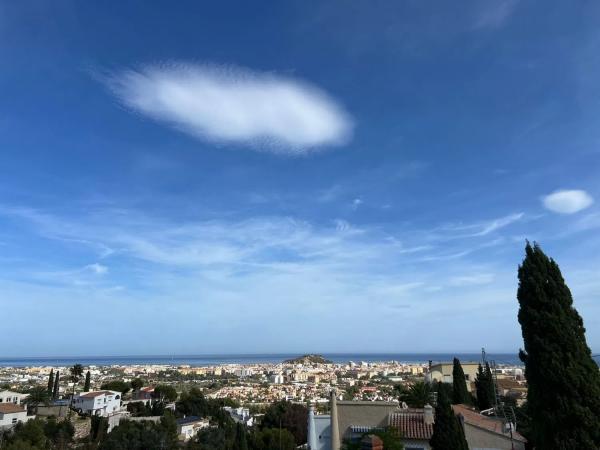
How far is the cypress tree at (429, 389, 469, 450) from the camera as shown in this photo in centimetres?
1733

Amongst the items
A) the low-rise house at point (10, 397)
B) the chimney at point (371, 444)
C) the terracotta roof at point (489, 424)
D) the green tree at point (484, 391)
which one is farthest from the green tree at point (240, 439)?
the low-rise house at point (10, 397)

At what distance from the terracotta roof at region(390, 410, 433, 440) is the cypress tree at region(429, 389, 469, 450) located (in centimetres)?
315

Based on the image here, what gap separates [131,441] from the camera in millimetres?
40906

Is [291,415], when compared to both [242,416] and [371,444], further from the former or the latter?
[371,444]

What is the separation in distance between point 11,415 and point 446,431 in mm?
52610

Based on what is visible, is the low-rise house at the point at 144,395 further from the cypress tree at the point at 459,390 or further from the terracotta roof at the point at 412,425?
the terracotta roof at the point at 412,425

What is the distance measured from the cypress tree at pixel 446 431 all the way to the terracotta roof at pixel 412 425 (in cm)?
315

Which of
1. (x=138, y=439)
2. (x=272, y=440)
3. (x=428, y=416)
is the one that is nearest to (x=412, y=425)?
(x=428, y=416)

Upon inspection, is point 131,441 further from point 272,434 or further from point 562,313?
point 562,313

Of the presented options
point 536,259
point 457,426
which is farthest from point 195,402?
point 536,259

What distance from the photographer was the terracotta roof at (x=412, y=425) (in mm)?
20797

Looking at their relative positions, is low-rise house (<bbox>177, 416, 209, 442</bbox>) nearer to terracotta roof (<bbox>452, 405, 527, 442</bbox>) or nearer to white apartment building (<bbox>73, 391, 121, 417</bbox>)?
white apartment building (<bbox>73, 391, 121, 417</bbox>)

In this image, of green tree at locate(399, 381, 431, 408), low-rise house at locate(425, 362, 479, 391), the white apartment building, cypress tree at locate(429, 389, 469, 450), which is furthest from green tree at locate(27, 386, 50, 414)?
cypress tree at locate(429, 389, 469, 450)

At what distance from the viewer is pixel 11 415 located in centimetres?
5212
